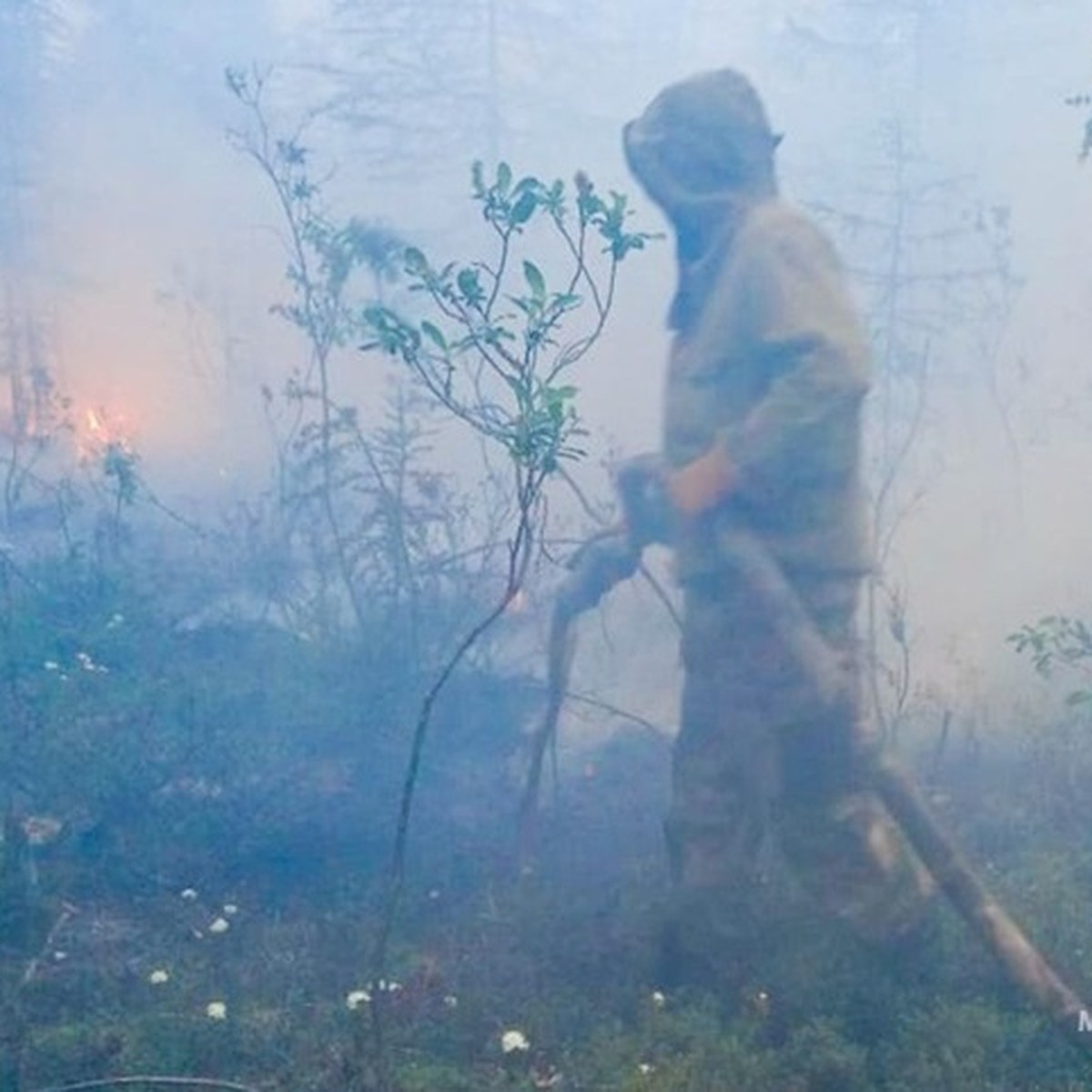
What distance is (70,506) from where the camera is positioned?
1245 cm

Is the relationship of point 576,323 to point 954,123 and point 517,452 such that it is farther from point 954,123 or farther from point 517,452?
point 517,452

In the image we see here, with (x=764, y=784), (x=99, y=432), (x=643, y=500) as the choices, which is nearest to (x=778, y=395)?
(x=643, y=500)

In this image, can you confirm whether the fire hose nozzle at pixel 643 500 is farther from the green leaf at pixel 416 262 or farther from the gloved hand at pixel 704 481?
the green leaf at pixel 416 262

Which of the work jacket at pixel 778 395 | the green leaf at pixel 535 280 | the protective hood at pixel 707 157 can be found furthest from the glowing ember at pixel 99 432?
the green leaf at pixel 535 280

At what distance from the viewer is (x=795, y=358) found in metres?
4.80

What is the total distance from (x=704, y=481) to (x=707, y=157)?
1189 millimetres

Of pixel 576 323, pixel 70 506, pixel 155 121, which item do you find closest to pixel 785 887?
pixel 70 506

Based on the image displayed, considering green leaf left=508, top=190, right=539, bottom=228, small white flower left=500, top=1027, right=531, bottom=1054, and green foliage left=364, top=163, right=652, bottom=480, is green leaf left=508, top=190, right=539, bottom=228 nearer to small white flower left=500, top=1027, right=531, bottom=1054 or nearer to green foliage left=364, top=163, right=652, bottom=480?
green foliage left=364, top=163, right=652, bottom=480

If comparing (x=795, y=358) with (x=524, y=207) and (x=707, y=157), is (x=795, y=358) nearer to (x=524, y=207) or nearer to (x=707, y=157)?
(x=707, y=157)

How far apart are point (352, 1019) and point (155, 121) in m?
25.6

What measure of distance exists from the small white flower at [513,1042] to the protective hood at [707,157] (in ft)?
8.81

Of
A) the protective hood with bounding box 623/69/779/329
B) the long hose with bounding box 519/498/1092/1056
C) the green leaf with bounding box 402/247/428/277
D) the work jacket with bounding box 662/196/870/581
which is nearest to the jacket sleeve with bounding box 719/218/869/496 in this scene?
the work jacket with bounding box 662/196/870/581

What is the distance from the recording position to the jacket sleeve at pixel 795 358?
4.79 meters

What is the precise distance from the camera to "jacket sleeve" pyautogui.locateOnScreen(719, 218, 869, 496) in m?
4.79
